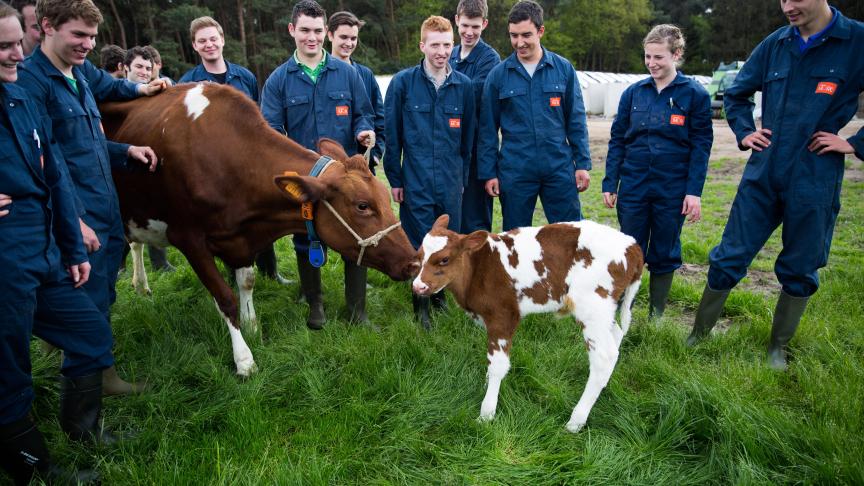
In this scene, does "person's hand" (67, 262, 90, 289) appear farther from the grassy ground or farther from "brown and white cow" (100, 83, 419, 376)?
"brown and white cow" (100, 83, 419, 376)

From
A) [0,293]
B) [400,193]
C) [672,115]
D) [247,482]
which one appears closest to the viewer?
[0,293]

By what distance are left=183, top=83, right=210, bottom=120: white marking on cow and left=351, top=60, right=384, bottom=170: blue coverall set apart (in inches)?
56.7

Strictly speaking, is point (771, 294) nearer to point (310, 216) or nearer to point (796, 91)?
point (796, 91)

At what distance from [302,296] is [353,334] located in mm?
1556

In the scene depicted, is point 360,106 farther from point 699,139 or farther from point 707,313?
point 707,313

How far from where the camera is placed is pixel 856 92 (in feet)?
12.0

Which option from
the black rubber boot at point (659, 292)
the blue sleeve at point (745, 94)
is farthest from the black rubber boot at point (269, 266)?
the blue sleeve at point (745, 94)

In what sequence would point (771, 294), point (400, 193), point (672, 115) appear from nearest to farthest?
1. point (672, 115)
2. point (400, 193)
3. point (771, 294)

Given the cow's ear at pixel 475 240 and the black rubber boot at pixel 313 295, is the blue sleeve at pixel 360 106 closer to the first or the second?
the black rubber boot at pixel 313 295

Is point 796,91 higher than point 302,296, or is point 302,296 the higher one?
point 796,91

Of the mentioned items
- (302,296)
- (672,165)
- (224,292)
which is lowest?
(302,296)

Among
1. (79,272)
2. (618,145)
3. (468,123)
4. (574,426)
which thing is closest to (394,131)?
(468,123)

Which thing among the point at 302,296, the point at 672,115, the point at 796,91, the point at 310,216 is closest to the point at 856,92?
the point at 796,91

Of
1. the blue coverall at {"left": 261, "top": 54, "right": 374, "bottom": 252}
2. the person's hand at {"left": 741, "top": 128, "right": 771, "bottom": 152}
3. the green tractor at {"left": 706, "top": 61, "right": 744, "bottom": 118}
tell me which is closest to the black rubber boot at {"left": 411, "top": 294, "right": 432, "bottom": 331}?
the blue coverall at {"left": 261, "top": 54, "right": 374, "bottom": 252}
